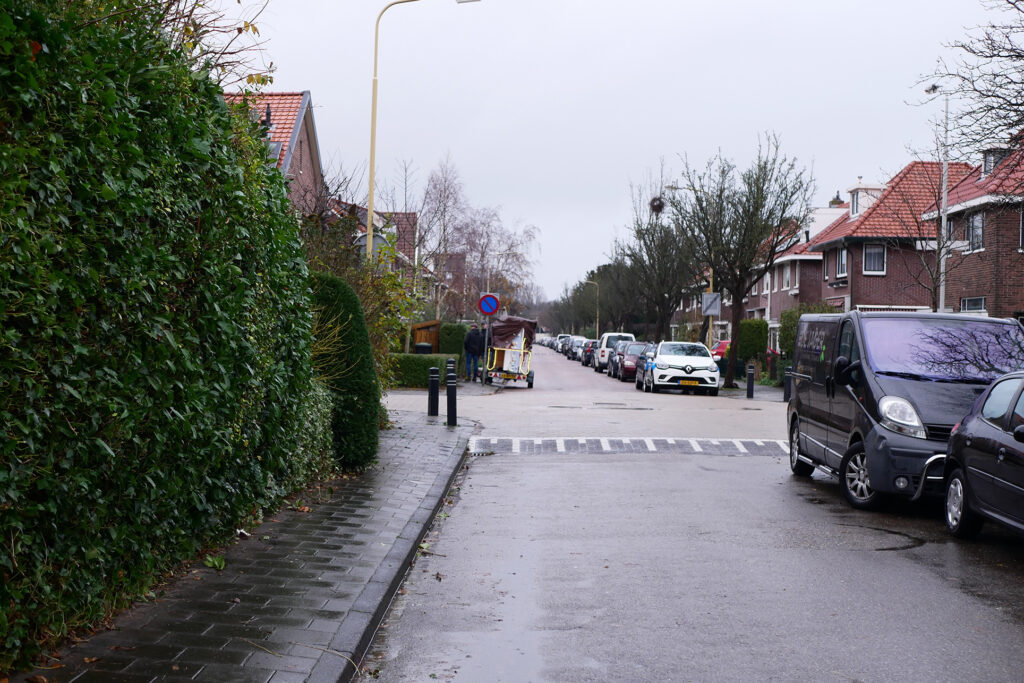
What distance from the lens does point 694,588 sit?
654 centimetres

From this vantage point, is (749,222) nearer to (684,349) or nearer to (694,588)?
(684,349)

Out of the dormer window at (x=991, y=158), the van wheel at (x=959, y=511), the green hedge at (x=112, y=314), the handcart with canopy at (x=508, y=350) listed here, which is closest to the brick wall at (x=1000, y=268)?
the handcart with canopy at (x=508, y=350)

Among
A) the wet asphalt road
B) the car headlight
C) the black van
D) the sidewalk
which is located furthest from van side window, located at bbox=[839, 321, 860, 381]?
the sidewalk

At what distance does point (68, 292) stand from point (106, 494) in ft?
3.56

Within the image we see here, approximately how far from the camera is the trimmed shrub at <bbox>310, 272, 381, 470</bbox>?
1046 cm

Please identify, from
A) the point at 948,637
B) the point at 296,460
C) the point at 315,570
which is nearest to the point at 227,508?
the point at 315,570

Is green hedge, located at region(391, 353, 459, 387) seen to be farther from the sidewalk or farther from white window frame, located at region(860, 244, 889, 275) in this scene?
white window frame, located at region(860, 244, 889, 275)

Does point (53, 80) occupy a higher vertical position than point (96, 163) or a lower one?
higher

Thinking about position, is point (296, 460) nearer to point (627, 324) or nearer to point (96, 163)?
point (96, 163)

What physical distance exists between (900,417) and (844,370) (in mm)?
931

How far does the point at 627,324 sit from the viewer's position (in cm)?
8169

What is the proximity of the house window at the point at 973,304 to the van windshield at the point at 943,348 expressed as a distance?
22943mm

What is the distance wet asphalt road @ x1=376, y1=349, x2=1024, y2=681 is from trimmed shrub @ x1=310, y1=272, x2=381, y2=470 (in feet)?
4.07

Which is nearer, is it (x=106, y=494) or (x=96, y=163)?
(x=96, y=163)
